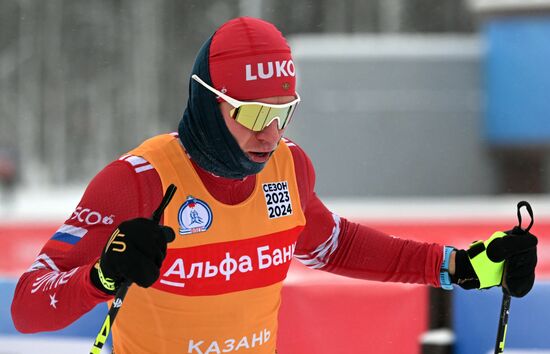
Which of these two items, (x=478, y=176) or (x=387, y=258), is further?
(x=478, y=176)

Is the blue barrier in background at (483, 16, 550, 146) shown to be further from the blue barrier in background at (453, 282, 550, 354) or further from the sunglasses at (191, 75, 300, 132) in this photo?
the sunglasses at (191, 75, 300, 132)

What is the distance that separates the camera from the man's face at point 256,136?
2.20m

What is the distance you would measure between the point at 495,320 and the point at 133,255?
172 cm

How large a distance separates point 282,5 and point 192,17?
211 inches

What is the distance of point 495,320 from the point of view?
10.2 ft

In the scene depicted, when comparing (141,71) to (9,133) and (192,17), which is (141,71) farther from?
(9,133)

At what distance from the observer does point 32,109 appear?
27297 mm

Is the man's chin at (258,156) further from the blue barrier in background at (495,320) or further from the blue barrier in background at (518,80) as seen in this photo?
the blue barrier in background at (518,80)

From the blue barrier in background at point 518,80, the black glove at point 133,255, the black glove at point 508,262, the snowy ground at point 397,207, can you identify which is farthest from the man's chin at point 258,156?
the blue barrier in background at point 518,80

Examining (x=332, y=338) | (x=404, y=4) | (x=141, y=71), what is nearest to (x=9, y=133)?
(x=141, y=71)

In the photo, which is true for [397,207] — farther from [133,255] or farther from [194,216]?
[133,255]

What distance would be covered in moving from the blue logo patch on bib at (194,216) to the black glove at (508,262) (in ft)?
2.64

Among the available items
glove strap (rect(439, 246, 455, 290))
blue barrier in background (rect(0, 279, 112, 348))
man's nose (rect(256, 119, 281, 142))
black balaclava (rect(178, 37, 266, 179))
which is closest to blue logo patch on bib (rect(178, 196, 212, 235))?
black balaclava (rect(178, 37, 266, 179))

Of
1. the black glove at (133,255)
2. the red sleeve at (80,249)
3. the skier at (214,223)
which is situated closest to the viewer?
the black glove at (133,255)
